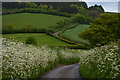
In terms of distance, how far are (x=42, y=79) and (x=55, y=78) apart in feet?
2.22

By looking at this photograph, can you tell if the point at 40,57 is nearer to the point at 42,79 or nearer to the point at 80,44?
the point at 42,79

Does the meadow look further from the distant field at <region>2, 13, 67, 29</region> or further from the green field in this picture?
the distant field at <region>2, 13, 67, 29</region>

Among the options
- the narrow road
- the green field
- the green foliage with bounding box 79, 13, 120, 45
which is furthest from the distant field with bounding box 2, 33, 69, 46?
the narrow road

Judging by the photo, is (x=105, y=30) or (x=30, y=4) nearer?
(x=105, y=30)

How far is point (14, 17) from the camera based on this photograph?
120 feet

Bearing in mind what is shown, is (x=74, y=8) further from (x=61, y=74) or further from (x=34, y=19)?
(x=61, y=74)

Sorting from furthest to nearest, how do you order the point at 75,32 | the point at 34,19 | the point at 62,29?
the point at 34,19
the point at 62,29
the point at 75,32

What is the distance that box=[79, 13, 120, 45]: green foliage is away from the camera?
24.2m

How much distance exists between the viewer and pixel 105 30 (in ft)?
79.5

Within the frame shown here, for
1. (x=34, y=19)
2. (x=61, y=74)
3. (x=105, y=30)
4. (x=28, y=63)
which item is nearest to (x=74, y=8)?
(x=34, y=19)

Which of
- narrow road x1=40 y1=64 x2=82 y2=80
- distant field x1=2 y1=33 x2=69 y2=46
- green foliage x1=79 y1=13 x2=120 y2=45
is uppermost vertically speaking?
green foliage x1=79 y1=13 x2=120 y2=45

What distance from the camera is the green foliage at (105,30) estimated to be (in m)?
24.2

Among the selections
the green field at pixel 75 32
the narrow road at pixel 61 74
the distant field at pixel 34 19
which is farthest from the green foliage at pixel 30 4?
the narrow road at pixel 61 74

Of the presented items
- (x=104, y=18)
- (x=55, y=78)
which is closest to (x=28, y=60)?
(x=55, y=78)
